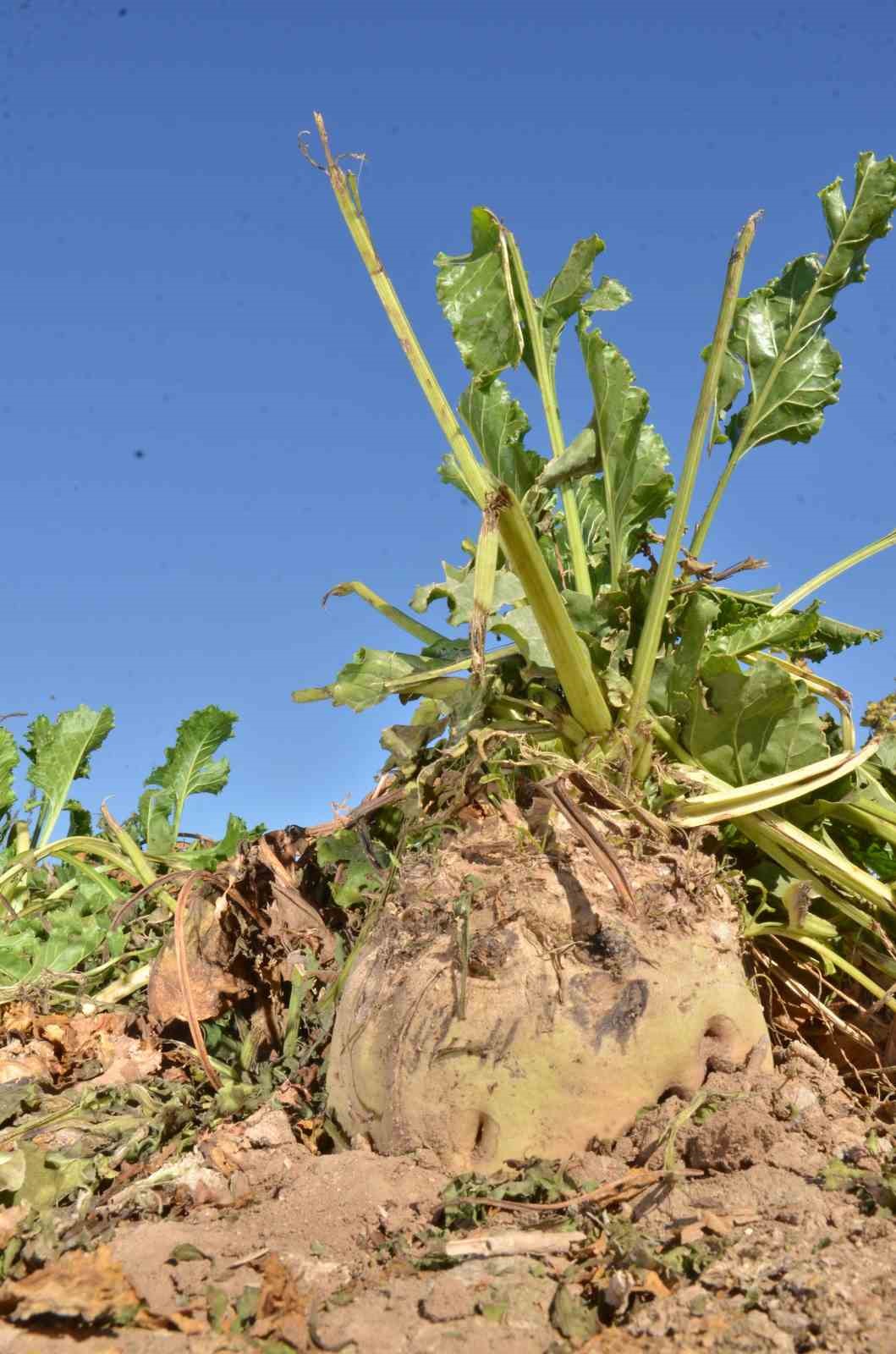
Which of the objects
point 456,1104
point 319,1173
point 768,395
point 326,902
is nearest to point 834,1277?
point 456,1104

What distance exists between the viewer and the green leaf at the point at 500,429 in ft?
10.4

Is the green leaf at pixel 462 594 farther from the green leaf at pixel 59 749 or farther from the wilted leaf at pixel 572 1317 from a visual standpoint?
the green leaf at pixel 59 749

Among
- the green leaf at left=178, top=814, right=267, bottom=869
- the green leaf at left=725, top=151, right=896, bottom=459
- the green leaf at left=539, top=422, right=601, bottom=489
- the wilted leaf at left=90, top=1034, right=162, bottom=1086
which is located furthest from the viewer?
the green leaf at left=178, top=814, right=267, bottom=869

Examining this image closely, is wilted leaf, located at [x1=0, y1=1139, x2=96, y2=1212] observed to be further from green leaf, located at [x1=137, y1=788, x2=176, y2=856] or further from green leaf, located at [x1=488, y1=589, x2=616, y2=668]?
green leaf, located at [x1=137, y1=788, x2=176, y2=856]

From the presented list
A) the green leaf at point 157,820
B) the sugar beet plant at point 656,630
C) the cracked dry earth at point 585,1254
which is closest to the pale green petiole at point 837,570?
the sugar beet plant at point 656,630

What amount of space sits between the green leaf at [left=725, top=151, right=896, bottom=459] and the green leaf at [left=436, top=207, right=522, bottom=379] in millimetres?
716

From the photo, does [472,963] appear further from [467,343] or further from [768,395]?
[768,395]

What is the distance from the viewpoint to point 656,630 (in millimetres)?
2891

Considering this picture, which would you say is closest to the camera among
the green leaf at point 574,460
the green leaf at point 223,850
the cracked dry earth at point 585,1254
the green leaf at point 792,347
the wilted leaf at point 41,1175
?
the cracked dry earth at point 585,1254

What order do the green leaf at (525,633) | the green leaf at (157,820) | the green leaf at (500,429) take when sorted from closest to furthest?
the green leaf at (525,633)
the green leaf at (500,429)
the green leaf at (157,820)

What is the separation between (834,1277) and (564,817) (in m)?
1.15

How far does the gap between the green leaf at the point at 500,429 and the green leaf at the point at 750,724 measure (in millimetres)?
806

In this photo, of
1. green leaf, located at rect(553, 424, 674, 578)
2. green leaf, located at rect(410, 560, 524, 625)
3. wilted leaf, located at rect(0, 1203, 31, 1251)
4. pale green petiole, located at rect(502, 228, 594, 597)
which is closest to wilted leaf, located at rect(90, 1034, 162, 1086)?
wilted leaf, located at rect(0, 1203, 31, 1251)

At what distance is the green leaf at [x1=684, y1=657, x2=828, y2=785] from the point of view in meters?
2.86
